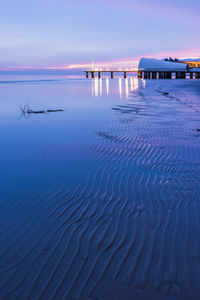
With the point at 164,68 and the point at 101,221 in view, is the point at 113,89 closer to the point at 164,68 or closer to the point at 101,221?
the point at 101,221

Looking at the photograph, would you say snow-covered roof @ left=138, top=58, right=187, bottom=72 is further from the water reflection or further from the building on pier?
the water reflection

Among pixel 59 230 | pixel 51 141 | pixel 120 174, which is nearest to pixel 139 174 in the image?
pixel 120 174

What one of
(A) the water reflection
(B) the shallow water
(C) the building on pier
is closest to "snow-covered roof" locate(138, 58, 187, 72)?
(C) the building on pier

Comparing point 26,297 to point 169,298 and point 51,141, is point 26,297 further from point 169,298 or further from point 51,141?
point 51,141

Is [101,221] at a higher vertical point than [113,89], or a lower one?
lower

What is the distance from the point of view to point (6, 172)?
612 cm

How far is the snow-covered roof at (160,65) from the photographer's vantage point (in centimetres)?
9847

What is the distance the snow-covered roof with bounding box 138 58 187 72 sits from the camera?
98.5 metres

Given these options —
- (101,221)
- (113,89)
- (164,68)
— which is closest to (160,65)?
(164,68)

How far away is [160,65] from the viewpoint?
10069 centimetres

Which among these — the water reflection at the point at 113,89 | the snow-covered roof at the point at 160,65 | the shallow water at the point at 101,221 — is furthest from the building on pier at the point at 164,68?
the shallow water at the point at 101,221

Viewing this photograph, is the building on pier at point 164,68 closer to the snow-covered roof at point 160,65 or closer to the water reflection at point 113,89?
the snow-covered roof at point 160,65

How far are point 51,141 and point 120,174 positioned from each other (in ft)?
14.2

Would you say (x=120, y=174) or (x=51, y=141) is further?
(x=51, y=141)
